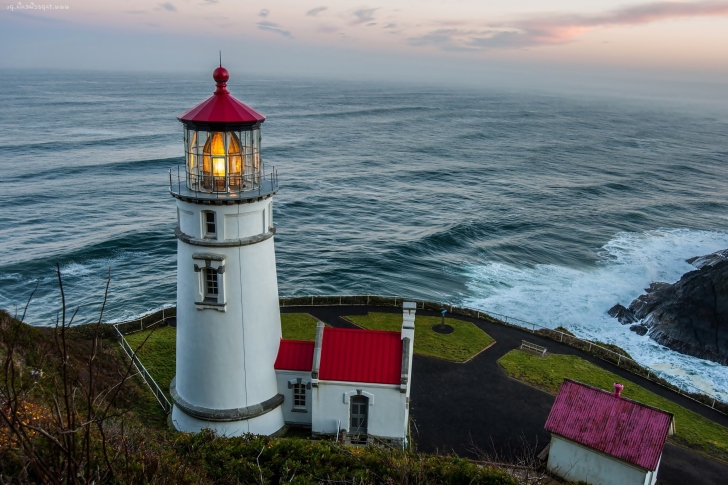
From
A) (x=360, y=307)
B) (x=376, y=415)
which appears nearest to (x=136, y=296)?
(x=360, y=307)

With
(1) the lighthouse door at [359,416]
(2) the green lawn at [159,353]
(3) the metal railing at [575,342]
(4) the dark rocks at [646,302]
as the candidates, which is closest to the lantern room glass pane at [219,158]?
(1) the lighthouse door at [359,416]

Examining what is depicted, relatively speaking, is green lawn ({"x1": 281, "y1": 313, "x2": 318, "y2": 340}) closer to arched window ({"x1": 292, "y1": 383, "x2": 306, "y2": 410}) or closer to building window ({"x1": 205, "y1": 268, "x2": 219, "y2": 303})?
arched window ({"x1": 292, "y1": 383, "x2": 306, "y2": 410})

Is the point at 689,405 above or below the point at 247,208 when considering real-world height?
below

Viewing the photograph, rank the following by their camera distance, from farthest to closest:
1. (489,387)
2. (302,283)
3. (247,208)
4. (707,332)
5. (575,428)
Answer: (302,283) < (707,332) < (489,387) < (575,428) < (247,208)

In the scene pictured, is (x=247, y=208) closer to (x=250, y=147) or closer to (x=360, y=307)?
(x=250, y=147)

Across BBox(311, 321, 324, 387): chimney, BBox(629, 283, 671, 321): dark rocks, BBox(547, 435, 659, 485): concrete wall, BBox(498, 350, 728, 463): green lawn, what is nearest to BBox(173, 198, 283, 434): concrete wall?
BBox(311, 321, 324, 387): chimney

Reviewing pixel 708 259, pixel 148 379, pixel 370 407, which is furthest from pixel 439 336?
pixel 708 259

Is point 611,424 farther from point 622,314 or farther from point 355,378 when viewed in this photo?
point 622,314
